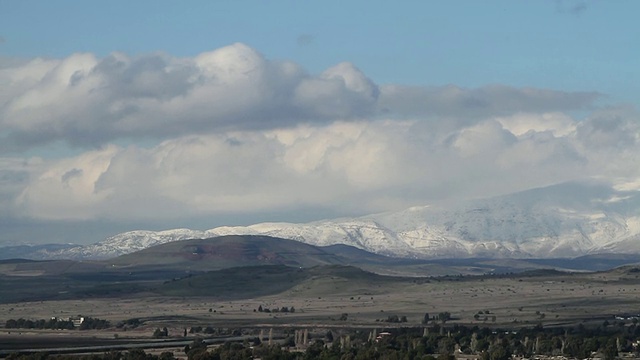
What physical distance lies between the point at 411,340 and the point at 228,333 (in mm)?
42741

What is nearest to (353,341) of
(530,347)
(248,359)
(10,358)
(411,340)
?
(411,340)

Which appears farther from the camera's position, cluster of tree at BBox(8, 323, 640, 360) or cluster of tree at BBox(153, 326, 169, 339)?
cluster of tree at BBox(153, 326, 169, 339)

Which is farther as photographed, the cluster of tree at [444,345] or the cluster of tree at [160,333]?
the cluster of tree at [160,333]

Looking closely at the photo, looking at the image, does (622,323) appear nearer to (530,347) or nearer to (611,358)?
(530,347)

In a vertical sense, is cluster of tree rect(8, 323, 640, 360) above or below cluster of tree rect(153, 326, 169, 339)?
below

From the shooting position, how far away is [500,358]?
12812cm

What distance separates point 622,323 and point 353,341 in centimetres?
4632

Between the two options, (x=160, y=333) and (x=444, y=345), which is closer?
(x=444, y=345)

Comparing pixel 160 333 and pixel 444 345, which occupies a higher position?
pixel 160 333

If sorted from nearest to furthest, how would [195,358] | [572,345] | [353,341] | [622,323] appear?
[195,358]
[572,345]
[353,341]
[622,323]

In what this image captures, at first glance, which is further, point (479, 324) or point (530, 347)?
point (479, 324)

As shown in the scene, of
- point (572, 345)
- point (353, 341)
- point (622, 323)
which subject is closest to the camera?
point (572, 345)

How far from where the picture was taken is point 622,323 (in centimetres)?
18375

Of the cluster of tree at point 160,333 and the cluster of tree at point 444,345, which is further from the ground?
the cluster of tree at point 160,333
